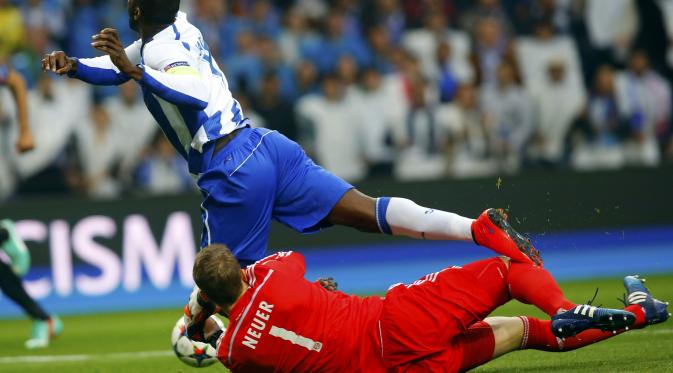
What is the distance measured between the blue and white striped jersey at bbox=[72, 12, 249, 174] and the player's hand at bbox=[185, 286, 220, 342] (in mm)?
725

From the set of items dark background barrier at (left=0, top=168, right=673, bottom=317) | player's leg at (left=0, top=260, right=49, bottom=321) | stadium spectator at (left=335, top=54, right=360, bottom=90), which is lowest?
dark background barrier at (left=0, top=168, right=673, bottom=317)

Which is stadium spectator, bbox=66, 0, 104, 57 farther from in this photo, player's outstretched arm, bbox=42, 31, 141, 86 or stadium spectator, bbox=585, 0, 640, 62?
player's outstretched arm, bbox=42, 31, 141, 86

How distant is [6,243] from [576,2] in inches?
343

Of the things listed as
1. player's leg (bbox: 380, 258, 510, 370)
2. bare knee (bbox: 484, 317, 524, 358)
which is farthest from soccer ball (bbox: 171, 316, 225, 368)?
bare knee (bbox: 484, 317, 524, 358)

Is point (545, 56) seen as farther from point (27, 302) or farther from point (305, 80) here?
point (27, 302)

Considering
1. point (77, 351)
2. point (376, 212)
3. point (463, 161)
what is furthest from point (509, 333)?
point (463, 161)

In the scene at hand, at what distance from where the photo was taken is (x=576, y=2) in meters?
14.7

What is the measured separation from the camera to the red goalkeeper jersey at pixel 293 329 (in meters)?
5.11

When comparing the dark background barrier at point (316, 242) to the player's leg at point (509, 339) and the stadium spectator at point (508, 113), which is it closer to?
the stadium spectator at point (508, 113)

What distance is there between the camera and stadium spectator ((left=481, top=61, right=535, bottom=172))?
13.3m

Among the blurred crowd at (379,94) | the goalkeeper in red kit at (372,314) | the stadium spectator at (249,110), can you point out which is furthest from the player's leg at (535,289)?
the stadium spectator at (249,110)

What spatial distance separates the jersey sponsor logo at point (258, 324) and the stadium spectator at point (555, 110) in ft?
28.2

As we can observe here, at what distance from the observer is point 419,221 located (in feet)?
19.2

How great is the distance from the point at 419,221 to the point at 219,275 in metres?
1.29
